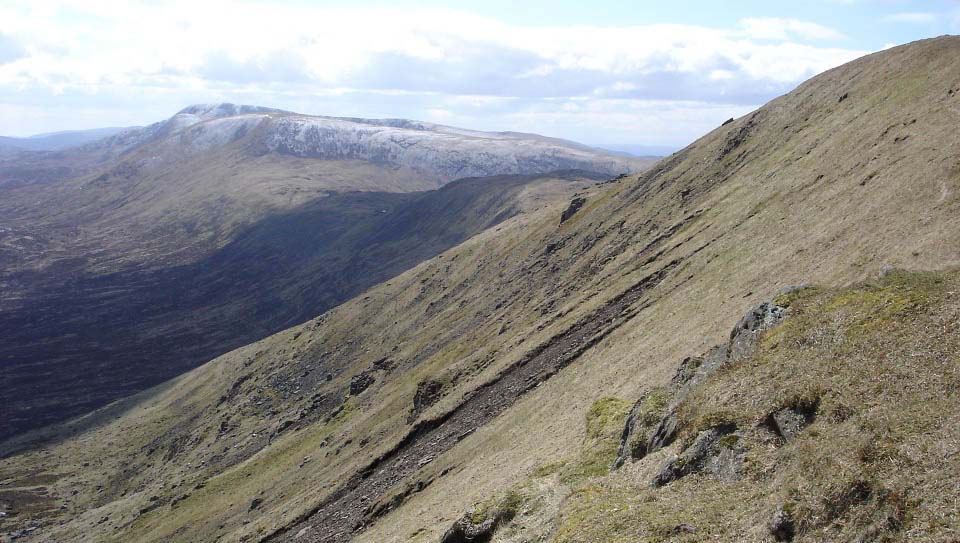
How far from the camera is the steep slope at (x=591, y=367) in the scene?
23.2m

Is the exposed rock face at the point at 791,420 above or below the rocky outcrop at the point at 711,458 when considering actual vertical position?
above

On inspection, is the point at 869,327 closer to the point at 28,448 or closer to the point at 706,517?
the point at 706,517

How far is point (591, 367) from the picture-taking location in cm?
4959

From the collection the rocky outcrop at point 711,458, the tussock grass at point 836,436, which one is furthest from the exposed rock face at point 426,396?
the rocky outcrop at point 711,458

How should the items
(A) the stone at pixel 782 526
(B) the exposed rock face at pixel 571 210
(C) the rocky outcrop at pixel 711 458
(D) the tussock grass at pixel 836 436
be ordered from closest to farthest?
(D) the tussock grass at pixel 836 436 → (A) the stone at pixel 782 526 → (C) the rocky outcrop at pixel 711 458 → (B) the exposed rock face at pixel 571 210

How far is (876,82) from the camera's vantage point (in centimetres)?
6962

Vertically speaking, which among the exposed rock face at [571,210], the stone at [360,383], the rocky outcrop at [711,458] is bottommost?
the stone at [360,383]

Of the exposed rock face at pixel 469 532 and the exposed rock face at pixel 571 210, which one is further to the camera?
the exposed rock face at pixel 571 210

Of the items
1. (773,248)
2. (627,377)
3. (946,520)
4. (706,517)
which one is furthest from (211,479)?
(946,520)

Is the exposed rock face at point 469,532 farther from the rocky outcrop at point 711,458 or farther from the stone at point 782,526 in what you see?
the stone at point 782,526

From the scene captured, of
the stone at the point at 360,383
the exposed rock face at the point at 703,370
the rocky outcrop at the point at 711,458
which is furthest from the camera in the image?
the stone at the point at 360,383

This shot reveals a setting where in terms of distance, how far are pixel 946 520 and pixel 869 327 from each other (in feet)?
32.5

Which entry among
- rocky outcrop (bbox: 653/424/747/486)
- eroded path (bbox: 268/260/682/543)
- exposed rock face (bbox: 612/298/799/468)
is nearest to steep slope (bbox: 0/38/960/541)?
eroded path (bbox: 268/260/682/543)

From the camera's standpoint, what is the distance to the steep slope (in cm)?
2317
